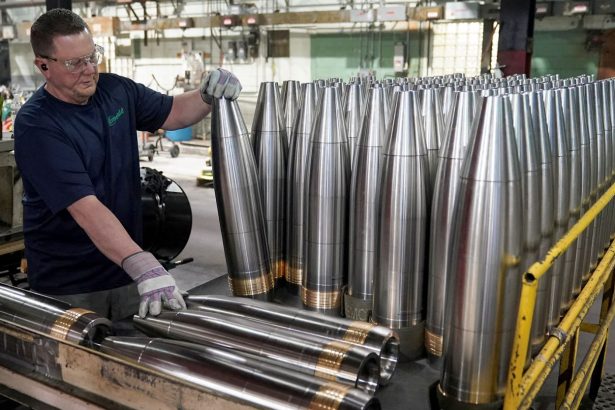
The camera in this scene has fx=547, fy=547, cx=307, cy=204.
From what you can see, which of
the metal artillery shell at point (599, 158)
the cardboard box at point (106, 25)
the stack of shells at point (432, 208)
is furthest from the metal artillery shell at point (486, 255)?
the cardboard box at point (106, 25)

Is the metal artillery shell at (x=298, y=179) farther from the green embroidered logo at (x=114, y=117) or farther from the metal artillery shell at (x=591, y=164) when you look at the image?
the metal artillery shell at (x=591, y=164)

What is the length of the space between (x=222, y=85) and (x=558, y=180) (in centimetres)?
73

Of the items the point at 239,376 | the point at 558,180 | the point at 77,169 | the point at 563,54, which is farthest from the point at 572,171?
the point at 563,54

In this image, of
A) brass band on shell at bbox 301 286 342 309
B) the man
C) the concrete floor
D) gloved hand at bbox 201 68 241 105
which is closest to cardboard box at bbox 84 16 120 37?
the concrete floor

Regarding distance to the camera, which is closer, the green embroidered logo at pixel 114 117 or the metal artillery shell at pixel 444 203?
the metal artillery shell at pixel 444 203

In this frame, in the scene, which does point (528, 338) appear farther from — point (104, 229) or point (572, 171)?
point (104, 229)

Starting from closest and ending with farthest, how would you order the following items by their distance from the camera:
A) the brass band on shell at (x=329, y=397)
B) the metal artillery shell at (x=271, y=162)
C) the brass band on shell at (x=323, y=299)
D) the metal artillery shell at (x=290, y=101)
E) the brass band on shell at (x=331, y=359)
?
the brass band on shell at (x=329, y=397)
the brass band on shell at (x=331, y=359)
the brass band on shell at (x=323, y=299)
the metal artillery shell at (x=271, y=162)
the metal artillery shell at (x=290, y=101)

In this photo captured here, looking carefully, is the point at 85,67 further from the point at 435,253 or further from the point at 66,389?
the point at 435,253

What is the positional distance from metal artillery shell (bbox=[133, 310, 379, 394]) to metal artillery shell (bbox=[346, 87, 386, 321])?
0.77 ft

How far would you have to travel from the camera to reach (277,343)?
86 centimetres

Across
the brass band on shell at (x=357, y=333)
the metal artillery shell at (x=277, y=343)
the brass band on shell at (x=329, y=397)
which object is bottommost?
the metal artillery shell at (x=277, y=343)

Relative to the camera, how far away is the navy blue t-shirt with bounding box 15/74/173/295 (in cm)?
119

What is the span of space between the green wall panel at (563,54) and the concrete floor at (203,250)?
3251mm

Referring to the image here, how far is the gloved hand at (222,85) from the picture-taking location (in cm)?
119
